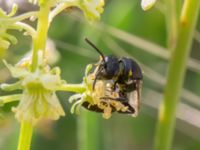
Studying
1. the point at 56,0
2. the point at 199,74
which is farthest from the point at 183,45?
the point at 199,74

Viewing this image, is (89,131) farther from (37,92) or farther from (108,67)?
(37,92)

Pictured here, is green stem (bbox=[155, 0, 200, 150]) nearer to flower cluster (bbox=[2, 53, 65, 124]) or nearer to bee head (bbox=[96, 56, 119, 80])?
bee head (bbox=[96, 56, 119, 80])

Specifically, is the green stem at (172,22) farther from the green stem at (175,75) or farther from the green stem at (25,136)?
the green stem at (25,136)

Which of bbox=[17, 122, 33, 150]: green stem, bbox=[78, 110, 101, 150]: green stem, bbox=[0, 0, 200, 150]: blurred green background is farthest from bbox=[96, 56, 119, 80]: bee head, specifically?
bbox=[0, 0, 200, 150]: blurred green background

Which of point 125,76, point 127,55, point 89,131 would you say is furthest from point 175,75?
point 127,55

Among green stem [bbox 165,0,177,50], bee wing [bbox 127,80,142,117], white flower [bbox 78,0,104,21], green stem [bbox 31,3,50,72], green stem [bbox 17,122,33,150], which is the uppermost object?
green stem [bbox 165,0,177,50]

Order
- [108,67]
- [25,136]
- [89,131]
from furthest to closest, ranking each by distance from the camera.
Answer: [89,131]
[108,67]
[25,136]
